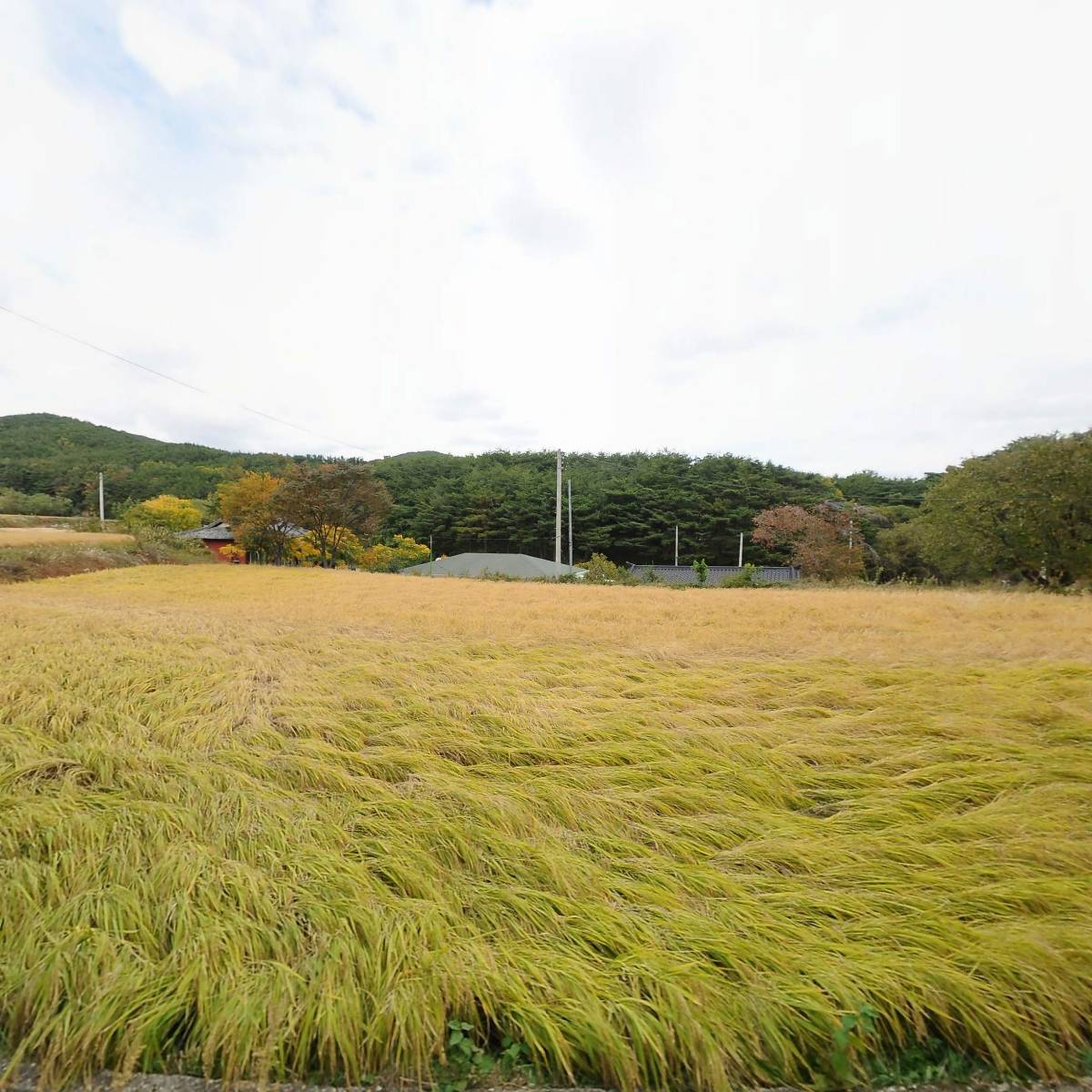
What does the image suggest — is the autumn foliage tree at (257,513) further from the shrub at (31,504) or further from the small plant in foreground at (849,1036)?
the small plant in foreground at (849,1036)

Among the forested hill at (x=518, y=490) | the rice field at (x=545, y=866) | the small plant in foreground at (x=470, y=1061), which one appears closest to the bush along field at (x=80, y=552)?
the rice field at (x=545, y=866)

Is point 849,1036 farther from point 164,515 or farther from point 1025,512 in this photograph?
point 164,515

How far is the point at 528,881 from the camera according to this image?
1.67 metres

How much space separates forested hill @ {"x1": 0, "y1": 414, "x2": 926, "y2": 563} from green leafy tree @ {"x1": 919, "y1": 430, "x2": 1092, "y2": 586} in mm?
23309

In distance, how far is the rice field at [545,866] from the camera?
1.19 metres

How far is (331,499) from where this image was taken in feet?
64.8

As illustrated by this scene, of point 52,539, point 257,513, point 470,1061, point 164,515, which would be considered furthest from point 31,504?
point 470,1061

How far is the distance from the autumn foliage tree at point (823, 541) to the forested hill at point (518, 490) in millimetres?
13011

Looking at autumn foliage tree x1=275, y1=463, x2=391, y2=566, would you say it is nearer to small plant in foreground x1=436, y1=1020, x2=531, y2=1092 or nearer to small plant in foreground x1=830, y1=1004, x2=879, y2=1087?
small plant in foreground x1=436, y1=1020, x2=531, y2=1092

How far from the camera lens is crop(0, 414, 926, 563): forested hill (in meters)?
35.8

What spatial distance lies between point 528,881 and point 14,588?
35.7ft

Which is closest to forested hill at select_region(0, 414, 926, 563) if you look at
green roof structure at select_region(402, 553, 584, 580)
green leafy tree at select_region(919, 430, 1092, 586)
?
green roof structure at select_region(402, 553, 584, 580)

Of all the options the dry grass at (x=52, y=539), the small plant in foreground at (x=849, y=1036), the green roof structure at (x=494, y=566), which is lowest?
the green roof structure at (x=494, y=566)

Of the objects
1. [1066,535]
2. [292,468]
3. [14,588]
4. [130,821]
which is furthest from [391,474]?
[130,821]
